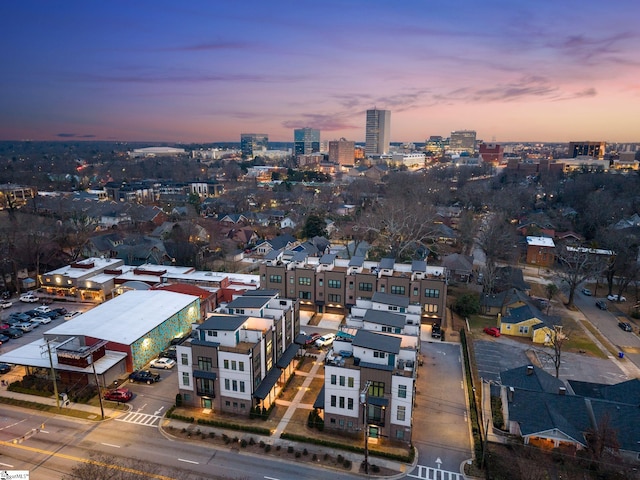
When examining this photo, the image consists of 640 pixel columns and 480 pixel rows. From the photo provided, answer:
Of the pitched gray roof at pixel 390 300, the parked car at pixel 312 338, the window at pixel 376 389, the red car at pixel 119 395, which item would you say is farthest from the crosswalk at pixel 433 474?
the red car at pixel 119 395

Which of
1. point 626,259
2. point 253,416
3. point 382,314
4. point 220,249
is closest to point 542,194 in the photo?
point 626,259

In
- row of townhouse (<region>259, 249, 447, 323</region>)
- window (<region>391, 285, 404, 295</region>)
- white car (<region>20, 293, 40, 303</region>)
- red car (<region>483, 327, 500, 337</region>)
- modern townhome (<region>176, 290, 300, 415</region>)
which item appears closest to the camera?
modern townhome (<region>176, 290, 300, 415</region>)

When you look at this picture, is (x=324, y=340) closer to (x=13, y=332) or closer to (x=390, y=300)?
(x=390, y=300)

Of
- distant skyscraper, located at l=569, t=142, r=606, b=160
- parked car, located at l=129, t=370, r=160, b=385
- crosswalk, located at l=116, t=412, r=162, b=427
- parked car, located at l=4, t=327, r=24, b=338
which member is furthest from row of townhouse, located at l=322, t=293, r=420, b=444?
distant skyscraper, located at l=569, t=142, r=606, b=160

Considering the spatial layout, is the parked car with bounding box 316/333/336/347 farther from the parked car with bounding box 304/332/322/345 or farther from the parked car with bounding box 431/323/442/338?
the parked car with bounding box 431/323/442/338

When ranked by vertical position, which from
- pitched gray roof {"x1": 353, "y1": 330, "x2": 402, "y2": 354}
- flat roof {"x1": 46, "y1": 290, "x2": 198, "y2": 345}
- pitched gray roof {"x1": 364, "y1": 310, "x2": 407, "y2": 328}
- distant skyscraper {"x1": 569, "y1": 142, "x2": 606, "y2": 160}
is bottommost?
flat roof {"x1": 46, "y1": 290, "x2": 198, "y2": 345}

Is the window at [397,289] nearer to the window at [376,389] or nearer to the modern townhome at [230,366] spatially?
the modern townhome at [230,366]

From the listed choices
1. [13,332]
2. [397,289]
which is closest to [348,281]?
[397,289]
